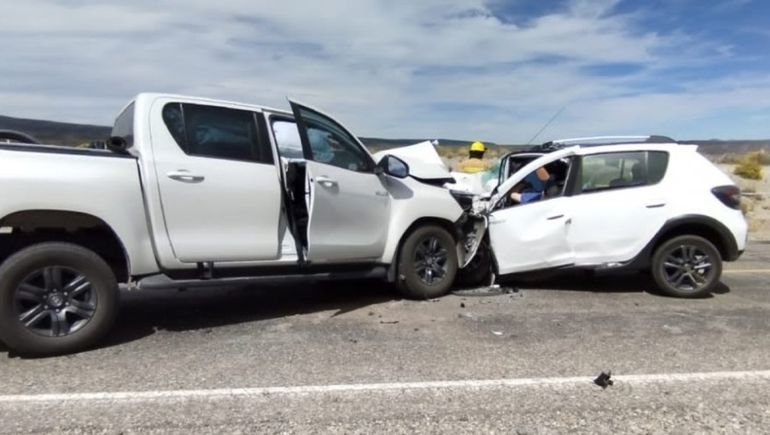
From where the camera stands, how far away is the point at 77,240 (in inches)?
204

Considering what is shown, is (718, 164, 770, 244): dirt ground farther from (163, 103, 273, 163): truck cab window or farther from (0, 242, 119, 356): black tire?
Result: (0, 242, 119, 356): black tire

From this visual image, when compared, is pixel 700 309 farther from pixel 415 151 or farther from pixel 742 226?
pixel 415 151

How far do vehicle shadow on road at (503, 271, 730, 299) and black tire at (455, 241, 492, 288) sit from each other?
1.22 feet

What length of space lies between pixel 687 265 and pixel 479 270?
233 centimetres

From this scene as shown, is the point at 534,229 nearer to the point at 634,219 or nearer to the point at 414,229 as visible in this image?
the point at 634,219

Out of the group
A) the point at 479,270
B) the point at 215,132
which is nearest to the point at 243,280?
the point at 215,132

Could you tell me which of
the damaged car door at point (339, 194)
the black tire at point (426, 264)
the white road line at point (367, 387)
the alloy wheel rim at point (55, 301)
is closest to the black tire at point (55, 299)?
the alloy wheel rim at point (55, 301)

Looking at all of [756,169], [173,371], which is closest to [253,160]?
[173,371]

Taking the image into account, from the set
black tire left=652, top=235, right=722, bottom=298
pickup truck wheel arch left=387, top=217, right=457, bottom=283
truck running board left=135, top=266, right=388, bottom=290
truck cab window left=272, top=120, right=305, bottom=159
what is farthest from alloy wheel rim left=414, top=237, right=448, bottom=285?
black tire left=652, top=235, right=722, bottom=298

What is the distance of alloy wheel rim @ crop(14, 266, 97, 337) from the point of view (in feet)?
15.9

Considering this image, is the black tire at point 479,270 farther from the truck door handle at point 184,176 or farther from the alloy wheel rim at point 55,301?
the alloy wheel rim at point 55,301

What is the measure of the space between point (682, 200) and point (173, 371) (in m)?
5.61

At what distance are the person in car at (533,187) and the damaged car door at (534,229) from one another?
74 millimetres

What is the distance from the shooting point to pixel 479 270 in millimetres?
7793
